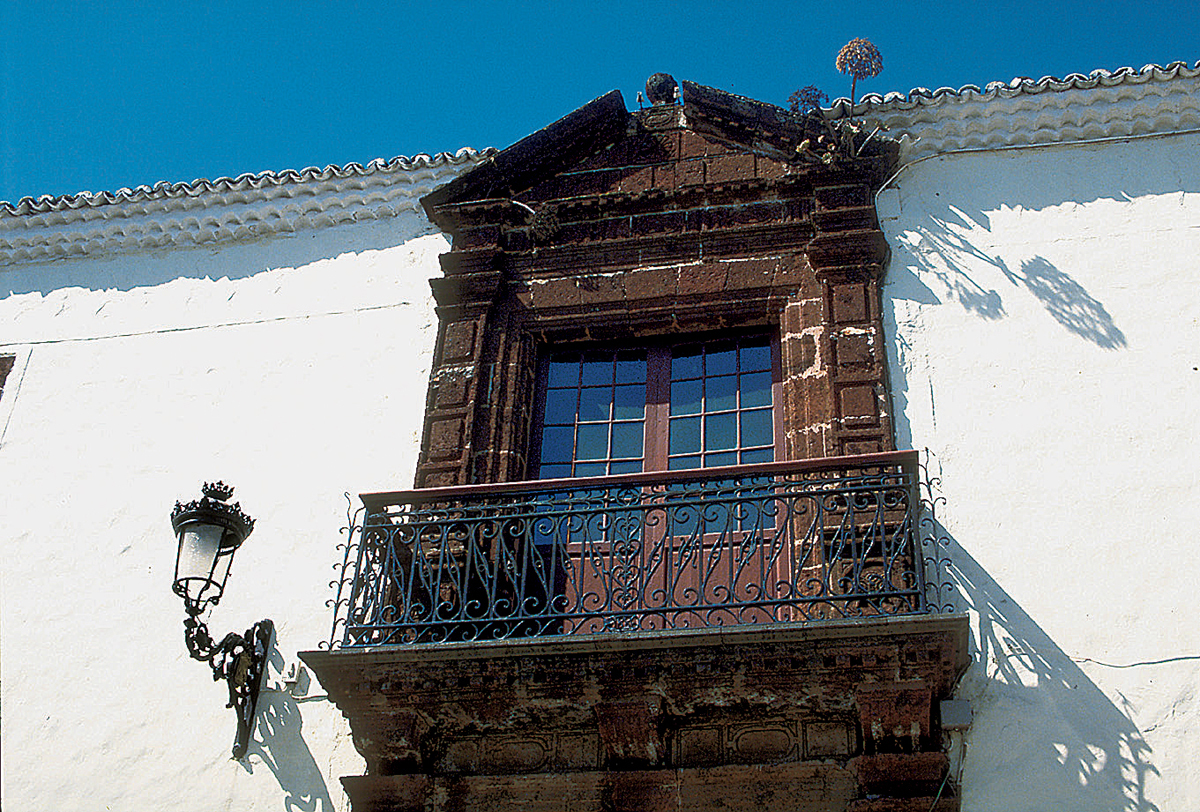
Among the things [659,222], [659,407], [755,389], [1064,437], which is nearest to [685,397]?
[659,407]

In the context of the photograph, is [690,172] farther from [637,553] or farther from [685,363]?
[637,553]

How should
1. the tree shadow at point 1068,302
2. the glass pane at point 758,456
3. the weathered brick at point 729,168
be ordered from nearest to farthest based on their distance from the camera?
the tree shadow at point 1068,302 < the glass pane at point 758,456 < the weathered brick at point 729,168

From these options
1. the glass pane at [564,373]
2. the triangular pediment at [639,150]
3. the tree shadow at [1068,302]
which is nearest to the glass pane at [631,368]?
the glass pane at [564,373]

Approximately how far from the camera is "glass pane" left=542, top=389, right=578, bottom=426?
7629mm

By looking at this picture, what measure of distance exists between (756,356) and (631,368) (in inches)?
27.8

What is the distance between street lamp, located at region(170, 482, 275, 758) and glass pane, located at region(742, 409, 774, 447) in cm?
258

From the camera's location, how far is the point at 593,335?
25.6 feet

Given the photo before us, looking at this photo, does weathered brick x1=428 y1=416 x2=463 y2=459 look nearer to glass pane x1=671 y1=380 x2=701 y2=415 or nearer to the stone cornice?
glass pane x1=671 y1=380 x2=701 y2=415

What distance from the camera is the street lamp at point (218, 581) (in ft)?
20.1

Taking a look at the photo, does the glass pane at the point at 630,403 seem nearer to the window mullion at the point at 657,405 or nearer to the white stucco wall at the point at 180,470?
the window mullion at the point at 657,405

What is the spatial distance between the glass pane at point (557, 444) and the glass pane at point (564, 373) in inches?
12.4

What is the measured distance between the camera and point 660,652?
231 inches

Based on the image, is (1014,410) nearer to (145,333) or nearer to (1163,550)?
(1163,550)

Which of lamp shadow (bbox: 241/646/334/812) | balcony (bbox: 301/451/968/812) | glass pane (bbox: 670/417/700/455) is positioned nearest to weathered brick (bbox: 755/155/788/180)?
glass pane (bbox: 670/417/700/455)
